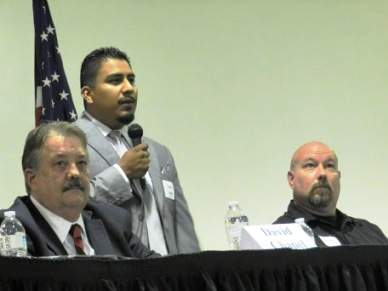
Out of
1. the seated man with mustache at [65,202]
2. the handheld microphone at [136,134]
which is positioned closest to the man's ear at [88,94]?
the handheld microphone at [136,134]

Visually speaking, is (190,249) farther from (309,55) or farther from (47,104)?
(309,55)

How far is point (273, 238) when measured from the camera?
2.49 metres

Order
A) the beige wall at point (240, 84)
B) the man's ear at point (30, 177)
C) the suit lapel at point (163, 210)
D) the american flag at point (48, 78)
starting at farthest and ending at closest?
the beige wall at point (240, 84) → the american flag at point (48, 78) → the suit lapel at point (163, 210) → the man's ear at point (30, 177)

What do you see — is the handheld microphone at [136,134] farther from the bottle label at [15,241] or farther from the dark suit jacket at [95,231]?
the bottle label at [15,241]

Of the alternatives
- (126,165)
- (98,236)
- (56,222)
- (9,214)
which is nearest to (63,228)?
(56,222)

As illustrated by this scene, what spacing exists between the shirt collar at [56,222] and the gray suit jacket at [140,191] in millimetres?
387

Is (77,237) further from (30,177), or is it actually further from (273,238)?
(273,238)

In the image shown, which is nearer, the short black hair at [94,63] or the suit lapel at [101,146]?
the suit lapel at [101,146]

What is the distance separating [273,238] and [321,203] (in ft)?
4.78

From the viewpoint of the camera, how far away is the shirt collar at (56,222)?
2.58m

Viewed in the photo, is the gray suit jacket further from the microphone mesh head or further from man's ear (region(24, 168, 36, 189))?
man's ear (region(24, 168, 36, 189))

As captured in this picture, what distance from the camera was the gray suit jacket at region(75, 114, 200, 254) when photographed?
3021 mm

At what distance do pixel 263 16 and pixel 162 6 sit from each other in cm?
65

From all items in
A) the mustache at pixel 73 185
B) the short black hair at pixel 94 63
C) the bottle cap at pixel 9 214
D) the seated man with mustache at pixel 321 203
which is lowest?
the seated man with mustache at pixel 321 203
